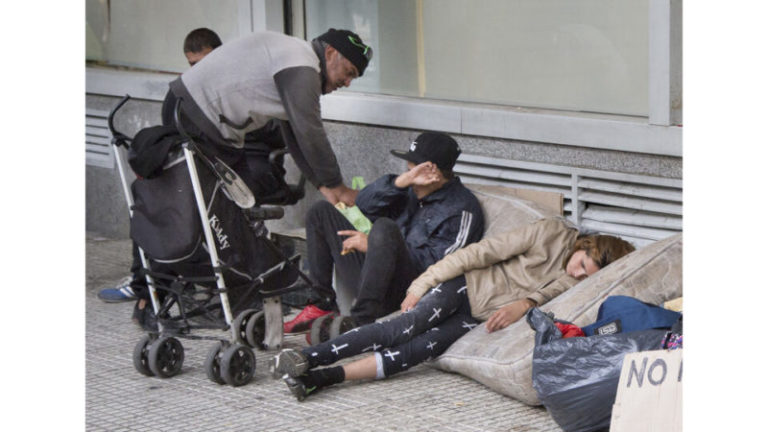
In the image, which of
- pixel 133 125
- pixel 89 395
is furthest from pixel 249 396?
pixel 133 125

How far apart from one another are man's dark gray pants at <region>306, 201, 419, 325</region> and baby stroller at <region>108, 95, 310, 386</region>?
0.39m

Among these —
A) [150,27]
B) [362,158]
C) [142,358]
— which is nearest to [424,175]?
[362,158]

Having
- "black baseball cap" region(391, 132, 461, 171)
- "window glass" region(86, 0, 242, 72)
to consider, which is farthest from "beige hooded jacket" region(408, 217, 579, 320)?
"window glass" region(86, 0, 242, 72)

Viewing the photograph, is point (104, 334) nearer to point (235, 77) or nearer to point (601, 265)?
point (235, 77)

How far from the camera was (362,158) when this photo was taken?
7.11m

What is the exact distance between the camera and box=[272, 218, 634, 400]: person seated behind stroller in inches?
194

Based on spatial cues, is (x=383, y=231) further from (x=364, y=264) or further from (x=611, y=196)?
(x=611, y=196)

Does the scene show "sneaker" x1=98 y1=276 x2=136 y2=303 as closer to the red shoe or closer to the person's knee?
the red shoe

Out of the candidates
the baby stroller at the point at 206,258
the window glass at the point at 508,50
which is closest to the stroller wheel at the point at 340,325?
the baby stroller at the point at 206,258

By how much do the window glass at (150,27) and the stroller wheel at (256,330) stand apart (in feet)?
10.4

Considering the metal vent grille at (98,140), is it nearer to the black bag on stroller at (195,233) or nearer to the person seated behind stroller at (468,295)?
the black bag on stroller at (195,233)

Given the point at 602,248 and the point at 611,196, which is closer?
the point at 602,248

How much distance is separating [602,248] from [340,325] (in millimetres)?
1383

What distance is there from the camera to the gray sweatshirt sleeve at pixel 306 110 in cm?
538
